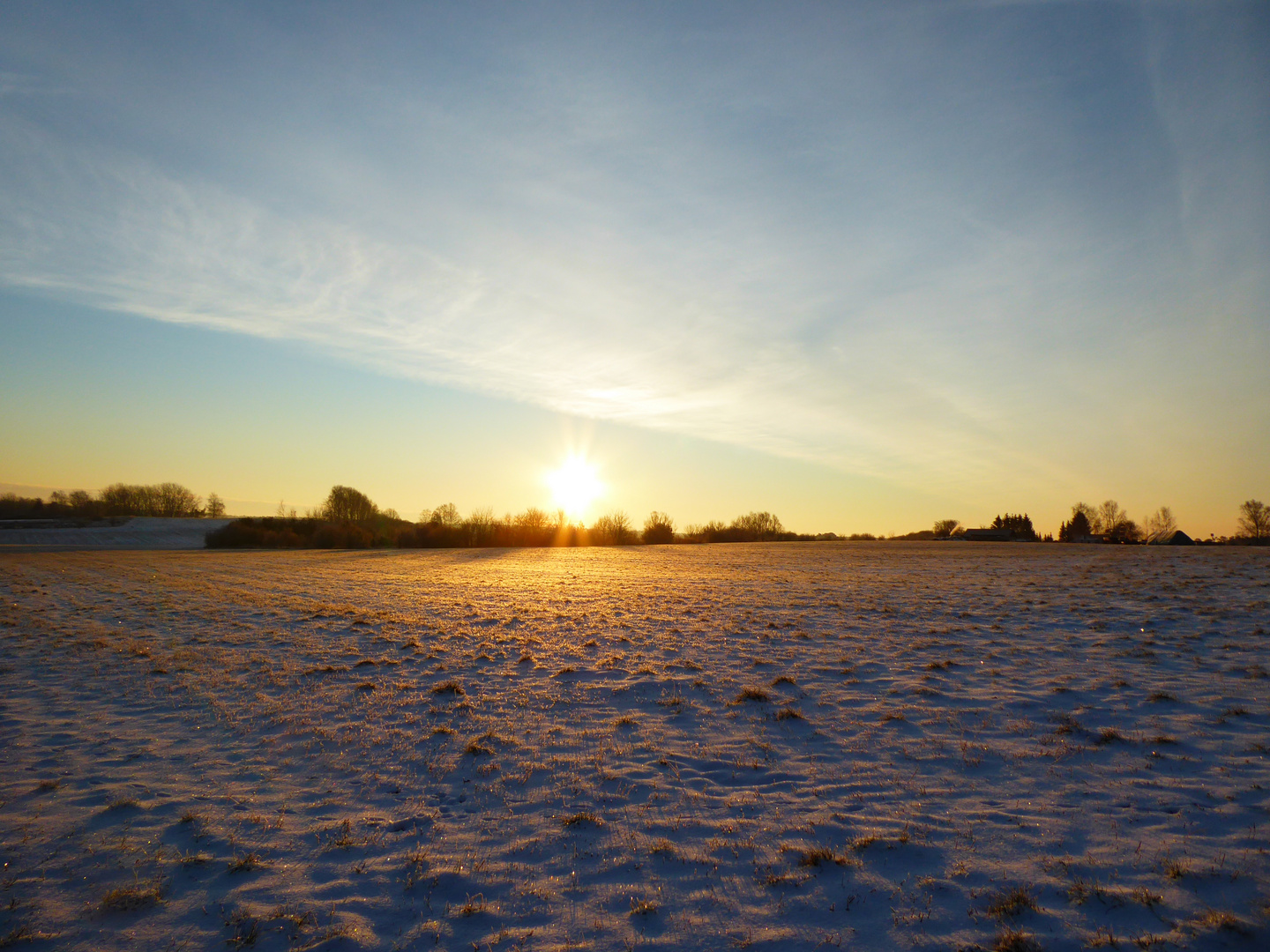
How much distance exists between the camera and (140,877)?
5617mm

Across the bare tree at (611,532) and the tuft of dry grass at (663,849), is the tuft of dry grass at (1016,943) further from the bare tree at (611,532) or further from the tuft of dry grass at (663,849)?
the bare tree at (611,532)

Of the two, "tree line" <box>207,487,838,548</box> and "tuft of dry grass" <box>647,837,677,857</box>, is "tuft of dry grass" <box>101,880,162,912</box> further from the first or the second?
"tree line" <box>207,487,838,548</box>

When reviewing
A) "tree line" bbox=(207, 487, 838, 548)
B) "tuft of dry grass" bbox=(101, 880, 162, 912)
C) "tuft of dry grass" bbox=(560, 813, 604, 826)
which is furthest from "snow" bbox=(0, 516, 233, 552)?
"tuft of dry grass" bbox=(560, 813, 604, 826)

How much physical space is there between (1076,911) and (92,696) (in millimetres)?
15315

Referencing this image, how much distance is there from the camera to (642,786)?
7.64 m

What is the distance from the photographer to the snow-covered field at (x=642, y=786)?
5.00 m

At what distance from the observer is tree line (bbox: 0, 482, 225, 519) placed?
118194 millimetres

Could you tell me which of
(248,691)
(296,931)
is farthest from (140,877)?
(248,691)

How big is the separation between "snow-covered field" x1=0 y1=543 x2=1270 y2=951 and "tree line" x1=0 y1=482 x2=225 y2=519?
140m

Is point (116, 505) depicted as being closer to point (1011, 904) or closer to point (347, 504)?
point (347, 504)

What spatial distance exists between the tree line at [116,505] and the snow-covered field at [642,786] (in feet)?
460

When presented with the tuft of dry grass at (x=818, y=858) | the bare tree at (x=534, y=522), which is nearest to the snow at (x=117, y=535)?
the bare tree at (x=534, y=522)

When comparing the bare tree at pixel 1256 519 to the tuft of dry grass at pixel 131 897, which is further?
the bare tree at pixel 1256 519

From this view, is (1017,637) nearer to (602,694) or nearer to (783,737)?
(783,737)
